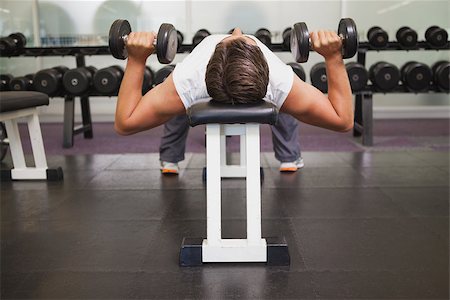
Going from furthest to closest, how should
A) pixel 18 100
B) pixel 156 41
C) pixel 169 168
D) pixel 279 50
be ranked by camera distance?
pixel 279 50
pixel 169 168
pixel 18 100
pixel 156 41

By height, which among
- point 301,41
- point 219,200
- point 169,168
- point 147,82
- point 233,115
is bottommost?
point 169,168

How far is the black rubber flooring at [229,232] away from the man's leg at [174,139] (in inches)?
4.7

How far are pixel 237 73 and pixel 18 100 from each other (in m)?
1.50

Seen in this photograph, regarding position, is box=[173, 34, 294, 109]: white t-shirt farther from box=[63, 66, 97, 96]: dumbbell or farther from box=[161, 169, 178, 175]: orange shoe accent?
box=[63, 66, 97, 96]: dumbbell

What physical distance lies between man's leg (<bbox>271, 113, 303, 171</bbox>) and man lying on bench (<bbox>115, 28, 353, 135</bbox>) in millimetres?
1142

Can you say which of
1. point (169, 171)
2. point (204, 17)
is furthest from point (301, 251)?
point (204, 17)

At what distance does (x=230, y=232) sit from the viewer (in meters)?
1.87

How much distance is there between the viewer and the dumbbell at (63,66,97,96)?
3.69 metres

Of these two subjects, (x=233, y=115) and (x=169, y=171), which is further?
(x=169, y=171)

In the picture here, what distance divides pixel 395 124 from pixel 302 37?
137 inches

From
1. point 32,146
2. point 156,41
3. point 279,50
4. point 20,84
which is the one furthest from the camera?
point 20,84

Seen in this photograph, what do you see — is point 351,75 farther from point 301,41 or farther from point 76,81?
A: point 76,81

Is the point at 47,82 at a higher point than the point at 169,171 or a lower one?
higher

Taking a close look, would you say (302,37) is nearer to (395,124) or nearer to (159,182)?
(159,182)
